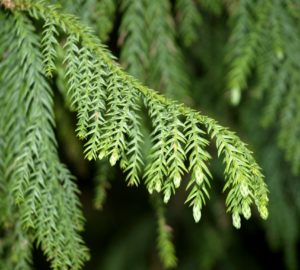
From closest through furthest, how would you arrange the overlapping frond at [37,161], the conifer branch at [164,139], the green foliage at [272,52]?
the conifer branch at [164,139], the overlapping frond at [37,161], the green foliage at [272,52]

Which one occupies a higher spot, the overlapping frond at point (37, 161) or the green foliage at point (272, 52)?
the green foliage at point (272, 52)

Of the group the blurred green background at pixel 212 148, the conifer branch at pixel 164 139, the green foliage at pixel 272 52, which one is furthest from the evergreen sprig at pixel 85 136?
the green foliage at pixel 272 52

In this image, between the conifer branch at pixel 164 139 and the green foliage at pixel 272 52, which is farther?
the green foliage at pixel 272 52

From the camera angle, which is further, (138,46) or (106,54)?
(138,46)

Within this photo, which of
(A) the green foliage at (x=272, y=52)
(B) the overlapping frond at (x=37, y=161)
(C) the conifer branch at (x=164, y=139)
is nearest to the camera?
(C) the conifer branch at (x=164, y=139)

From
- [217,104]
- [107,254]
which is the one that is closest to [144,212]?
[107,254]

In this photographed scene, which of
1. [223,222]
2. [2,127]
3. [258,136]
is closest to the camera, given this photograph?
[2,127]

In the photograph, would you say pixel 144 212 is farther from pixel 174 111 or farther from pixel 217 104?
pixel 174 111

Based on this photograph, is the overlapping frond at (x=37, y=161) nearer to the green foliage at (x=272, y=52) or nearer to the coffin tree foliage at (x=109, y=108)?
the coffin tree foliage at (x=109, y=108)

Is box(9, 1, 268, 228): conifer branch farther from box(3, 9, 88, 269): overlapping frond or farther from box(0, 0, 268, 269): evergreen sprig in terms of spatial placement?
box(3, 9, 88, 269): overlapping frond
